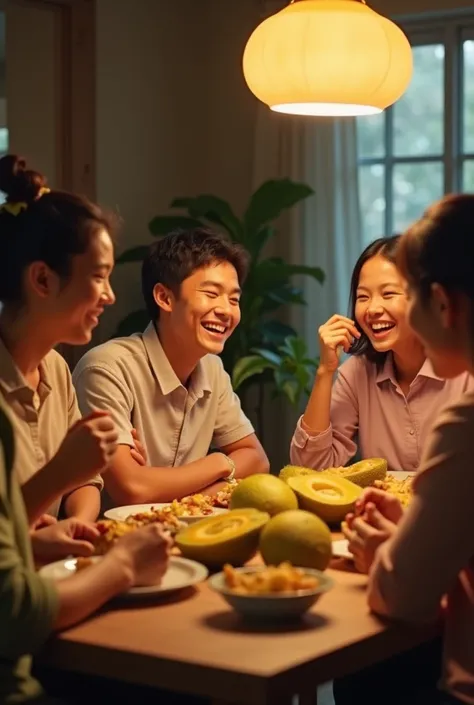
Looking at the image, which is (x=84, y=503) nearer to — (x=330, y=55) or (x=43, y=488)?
(x=43, y=488)

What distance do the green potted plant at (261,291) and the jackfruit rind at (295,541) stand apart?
2756mm

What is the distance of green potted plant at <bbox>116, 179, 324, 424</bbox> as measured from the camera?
15.2 feet

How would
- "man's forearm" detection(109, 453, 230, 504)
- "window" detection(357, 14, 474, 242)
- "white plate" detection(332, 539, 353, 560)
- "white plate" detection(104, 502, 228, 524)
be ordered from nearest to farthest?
"white plate" detection(332, 539, 353, 560) → "white plate" detection(104, 502, 228, 524) → "man's forearm" detection(109, 453, 230, 504) → "window" detection(357, 14, 474, 242)

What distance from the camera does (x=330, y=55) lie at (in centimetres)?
244

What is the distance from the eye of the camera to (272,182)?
4.70 metres

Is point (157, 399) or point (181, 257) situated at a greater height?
point (181, 257)

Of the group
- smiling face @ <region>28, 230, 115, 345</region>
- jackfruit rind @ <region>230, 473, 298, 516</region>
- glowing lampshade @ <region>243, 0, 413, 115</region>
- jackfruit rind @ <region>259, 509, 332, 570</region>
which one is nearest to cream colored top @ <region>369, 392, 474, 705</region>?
jackfruit rind @ <region>259, 509, 332, 570</region>

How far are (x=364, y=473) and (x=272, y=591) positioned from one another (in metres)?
0.84

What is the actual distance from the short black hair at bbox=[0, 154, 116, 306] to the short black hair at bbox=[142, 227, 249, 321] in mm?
826

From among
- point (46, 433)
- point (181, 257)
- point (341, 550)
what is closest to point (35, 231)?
point (46, 433)

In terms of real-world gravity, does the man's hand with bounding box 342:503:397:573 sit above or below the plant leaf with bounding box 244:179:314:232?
below

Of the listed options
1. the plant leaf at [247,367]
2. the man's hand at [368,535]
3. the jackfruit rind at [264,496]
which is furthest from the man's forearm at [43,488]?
the plant leaf at [247,367]

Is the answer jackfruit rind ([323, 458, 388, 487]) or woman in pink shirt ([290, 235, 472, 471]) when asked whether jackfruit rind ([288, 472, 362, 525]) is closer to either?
jackfruit rind ([323, 458, 388, 487])

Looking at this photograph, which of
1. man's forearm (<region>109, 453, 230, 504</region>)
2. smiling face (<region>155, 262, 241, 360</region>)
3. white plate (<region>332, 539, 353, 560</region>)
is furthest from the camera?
smiling face (<region>155, 262, 241, 360</region>)
